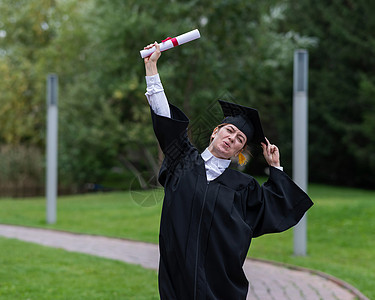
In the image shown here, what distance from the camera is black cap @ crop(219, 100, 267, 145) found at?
10.0 ft

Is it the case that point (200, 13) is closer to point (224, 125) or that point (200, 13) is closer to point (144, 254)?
point (144, 254)

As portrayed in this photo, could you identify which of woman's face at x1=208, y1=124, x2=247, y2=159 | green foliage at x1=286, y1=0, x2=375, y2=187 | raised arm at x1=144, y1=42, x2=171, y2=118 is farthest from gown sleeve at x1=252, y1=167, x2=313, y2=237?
green foliage at x1=286, y1=0, x2=375, y2=187

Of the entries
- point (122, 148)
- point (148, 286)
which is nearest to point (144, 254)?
point (148, 286)

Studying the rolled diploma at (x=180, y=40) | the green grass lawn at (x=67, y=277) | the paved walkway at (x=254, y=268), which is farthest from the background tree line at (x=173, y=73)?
the rolled diploma at (x=180, y=40)

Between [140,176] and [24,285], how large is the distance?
11.1 ft

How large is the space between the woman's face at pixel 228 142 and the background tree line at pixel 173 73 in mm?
10651

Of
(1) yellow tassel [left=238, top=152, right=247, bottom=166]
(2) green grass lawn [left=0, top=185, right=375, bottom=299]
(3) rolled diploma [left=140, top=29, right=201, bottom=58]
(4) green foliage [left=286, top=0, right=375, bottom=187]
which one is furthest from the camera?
(4) green foliage [left=286, top=0, right=375, bottom=187]

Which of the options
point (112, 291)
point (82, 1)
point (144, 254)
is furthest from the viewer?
point (82, 1)

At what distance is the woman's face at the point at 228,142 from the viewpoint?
3010 millimetres

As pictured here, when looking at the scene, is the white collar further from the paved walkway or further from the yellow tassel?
the paved walkway

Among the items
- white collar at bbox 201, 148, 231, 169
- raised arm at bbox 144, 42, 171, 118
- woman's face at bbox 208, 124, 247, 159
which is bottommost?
white collar at bbox 201, 148, 231, 169

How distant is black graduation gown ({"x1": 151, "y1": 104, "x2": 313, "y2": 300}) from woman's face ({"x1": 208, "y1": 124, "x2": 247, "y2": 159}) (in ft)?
0.36

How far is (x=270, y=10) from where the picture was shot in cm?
1908

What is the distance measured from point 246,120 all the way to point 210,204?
56 cm
